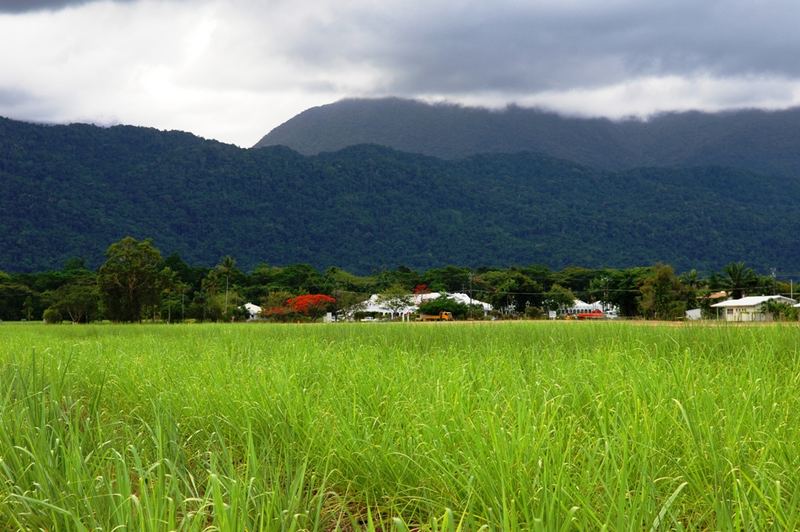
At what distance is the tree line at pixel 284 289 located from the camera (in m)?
44.4

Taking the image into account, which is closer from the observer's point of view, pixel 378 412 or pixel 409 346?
pixel 378 412

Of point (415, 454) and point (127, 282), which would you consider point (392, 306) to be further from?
point (415, 454)

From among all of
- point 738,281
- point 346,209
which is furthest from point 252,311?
point 346,209

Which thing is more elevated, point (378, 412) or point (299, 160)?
point (299, 160)

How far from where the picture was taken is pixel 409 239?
497 feet

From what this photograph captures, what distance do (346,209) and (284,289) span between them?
269 feet

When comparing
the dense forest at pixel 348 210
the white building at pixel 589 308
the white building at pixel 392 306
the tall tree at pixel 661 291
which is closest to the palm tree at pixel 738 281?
the white building at pixel 589 308

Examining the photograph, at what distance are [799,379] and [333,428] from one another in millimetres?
3441

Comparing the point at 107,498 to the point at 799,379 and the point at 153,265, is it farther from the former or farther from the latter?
the point at 153,265

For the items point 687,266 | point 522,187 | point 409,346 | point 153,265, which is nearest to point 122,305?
point 153,265

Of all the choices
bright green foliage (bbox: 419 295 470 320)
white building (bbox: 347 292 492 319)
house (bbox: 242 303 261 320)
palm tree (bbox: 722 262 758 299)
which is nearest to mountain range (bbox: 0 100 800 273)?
house (bbox: 242 303 261 320)

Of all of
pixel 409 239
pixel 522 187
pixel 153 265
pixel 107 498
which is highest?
pixel 522 187

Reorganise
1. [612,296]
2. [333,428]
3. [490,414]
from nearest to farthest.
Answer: [490,414]
[333,428]
[612,296]

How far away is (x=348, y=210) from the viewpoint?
156 metres
